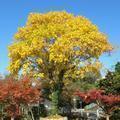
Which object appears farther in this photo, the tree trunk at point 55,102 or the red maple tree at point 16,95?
the tree trunk at point 55,102

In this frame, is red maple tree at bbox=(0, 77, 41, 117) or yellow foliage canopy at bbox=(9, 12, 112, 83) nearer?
red maple tree at bbox=(0, 77, 41, 117)

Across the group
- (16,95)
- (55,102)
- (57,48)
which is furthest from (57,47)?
(16,95)

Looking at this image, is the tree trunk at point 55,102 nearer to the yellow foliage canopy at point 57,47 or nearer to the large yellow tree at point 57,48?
the large yellow tree at point 57,48

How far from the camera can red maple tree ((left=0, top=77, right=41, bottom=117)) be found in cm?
3038

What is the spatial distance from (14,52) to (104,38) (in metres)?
7.98

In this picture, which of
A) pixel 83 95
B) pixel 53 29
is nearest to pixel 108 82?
pixel 83 95

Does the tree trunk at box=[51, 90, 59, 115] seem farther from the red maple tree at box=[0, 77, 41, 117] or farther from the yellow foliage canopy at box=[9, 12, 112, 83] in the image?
the red maple tree at box=[0, 77, 41, 117]

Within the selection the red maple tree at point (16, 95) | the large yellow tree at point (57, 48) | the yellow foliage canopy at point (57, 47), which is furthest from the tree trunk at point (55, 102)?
the red maple tree at point (16, 95)

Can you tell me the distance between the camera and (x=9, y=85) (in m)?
30.7

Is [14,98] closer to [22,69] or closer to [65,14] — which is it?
[22,69]

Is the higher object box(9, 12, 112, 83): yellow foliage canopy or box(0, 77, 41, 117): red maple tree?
box(9, 12, 112, 83): yellow foliage canopy

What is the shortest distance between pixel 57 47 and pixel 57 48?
0.29 ft

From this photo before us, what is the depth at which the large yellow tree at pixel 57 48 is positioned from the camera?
35.0 metres

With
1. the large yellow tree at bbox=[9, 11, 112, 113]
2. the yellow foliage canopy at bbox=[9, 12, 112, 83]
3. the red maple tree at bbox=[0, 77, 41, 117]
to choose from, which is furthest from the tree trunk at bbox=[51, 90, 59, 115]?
the red maple tree at bbox=[0, 77, 41, 117]
